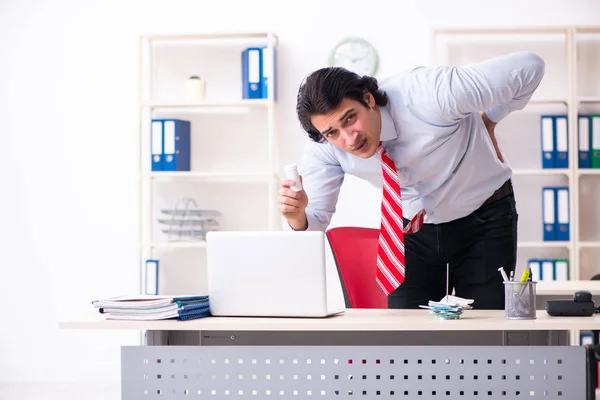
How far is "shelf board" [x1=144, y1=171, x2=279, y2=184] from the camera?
14.4ft

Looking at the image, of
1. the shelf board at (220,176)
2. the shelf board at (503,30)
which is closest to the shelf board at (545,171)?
the shelf board at (503,30)

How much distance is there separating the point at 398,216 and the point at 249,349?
59 centimetres

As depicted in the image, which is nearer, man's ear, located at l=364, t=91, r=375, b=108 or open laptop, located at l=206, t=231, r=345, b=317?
open laptop, located at l=206, t=231, r=345, b=317

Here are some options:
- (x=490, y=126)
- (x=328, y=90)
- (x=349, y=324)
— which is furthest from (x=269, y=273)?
(x=490, y=126)

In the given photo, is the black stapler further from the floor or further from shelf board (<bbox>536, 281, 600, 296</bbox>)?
the floor

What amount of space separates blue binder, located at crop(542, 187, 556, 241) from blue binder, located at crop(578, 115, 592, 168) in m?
0.23

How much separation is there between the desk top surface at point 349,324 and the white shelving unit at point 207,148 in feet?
8.92

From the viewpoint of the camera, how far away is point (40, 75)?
4781mm

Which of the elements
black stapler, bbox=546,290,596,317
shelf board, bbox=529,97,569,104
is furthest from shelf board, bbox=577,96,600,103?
black stapler, bbox=546,290,596,317

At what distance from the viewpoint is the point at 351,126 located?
218 centimetres

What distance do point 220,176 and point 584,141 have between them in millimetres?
2044

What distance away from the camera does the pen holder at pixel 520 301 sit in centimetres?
186

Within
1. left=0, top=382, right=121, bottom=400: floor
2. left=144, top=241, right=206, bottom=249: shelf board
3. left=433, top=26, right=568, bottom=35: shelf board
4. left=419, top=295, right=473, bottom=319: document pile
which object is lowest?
left=0, top=382, right=121, bottom=400: floor

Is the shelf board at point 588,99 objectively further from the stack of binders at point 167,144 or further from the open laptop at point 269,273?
the open laptop at point 269,273
